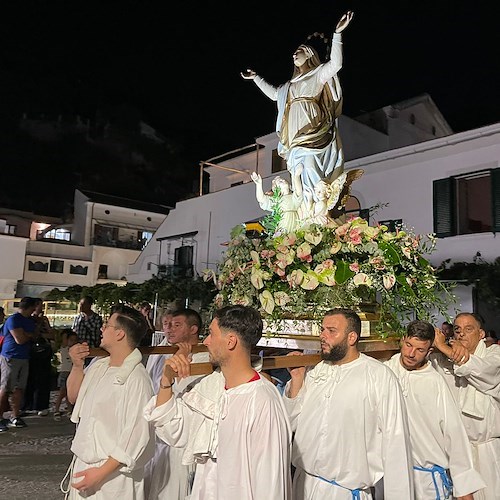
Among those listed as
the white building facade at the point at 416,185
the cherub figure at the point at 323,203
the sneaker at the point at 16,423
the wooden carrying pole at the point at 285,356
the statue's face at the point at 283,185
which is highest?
the white building facade at the point at 416,185

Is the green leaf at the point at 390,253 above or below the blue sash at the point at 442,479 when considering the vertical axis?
above

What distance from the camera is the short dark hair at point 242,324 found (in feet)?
7.71

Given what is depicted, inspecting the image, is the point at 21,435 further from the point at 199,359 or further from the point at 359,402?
the point at 359,402

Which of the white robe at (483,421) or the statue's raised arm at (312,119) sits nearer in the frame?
the white robe at (483,421)

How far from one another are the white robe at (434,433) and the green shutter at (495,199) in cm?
906

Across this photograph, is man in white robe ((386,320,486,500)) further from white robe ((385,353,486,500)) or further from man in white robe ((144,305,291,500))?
man in white robe ((144,305,291,500))

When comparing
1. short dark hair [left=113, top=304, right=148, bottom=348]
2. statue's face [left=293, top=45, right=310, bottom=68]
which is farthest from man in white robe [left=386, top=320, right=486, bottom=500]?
statue's face [left=293, top=45, right=310, bottom=68]

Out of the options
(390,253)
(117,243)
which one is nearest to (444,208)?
(390,253)

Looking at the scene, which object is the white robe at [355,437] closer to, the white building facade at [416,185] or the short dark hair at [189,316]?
the short dark hair at [189,316]

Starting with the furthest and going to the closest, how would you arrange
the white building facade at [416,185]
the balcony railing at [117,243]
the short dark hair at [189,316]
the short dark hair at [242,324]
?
the balcony railing at [117,243]
the white building facade at [416,185]
the short dark hair at [189,316]
the short dark hair at [242,324]

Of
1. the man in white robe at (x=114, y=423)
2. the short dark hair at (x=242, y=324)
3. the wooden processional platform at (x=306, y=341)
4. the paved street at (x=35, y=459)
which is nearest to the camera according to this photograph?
the short dark hair at (x=242, y=324)

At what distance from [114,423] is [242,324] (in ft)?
3.47

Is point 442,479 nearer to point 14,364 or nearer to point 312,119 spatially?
point 312,119

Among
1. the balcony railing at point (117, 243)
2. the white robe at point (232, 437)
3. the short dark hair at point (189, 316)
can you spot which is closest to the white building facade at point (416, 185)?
the short dark hair at point (189, 316)
